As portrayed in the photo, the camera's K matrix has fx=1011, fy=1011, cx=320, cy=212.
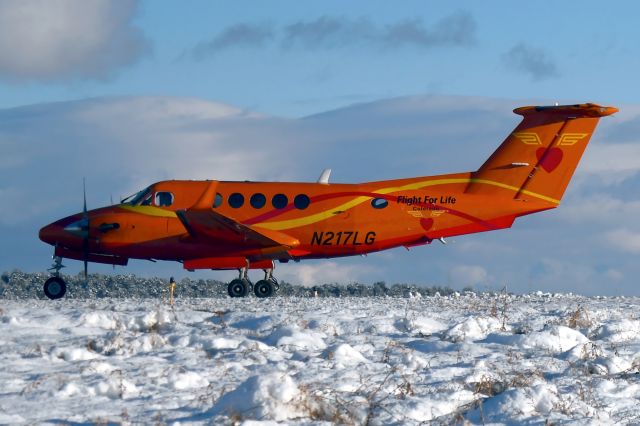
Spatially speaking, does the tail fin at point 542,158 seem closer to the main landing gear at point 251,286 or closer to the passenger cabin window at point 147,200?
the main landing gear at point 251,286

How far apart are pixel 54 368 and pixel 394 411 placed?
3828 mm

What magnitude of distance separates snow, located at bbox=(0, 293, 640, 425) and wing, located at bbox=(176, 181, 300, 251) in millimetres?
11066

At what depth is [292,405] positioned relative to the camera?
30.1 ft

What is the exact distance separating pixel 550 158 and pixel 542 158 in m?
0.22

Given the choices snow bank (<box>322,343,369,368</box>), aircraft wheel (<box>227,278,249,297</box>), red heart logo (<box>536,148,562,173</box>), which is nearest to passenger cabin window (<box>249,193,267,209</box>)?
aircraft wheel (<box>227,278,249,297</box>)

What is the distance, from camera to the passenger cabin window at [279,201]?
28.0 metres

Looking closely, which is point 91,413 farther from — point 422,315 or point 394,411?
point 422,315

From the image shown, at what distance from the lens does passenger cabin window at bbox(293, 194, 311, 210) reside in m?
28.0

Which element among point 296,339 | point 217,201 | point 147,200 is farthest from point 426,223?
point 296,339

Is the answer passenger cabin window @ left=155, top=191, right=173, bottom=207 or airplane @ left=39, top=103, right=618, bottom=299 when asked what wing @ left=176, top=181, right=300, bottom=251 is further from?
passenger cabin window @ left=155, top=191, right=173, bottom=207

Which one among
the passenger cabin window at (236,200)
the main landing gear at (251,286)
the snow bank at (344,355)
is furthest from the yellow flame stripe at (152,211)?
the snow bank at (344,355)

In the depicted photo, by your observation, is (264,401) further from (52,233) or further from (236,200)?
(52,233)

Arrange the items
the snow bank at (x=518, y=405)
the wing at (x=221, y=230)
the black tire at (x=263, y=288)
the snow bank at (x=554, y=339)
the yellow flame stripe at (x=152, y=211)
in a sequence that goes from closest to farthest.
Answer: the snow bank at (x=518, y=405), the snow bank at (x=554, y=339), the wing at (x=221, y=230), the black tire at (x=263, y=288), the yellow flame stripe at (x=152, y=211)

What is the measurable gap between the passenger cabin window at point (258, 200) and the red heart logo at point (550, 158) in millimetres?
7645
